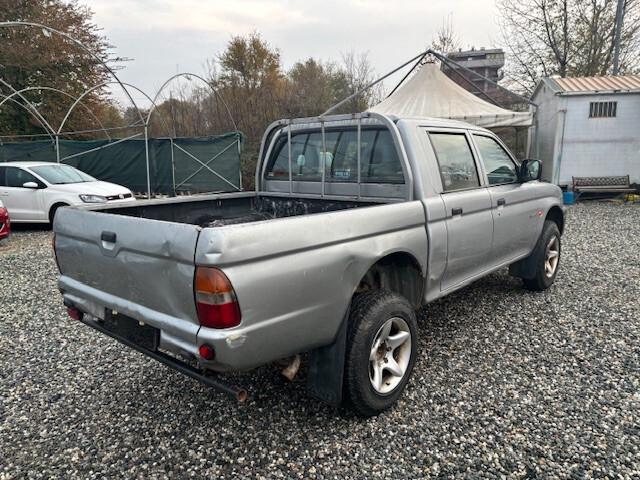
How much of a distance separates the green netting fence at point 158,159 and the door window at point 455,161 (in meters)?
10.4

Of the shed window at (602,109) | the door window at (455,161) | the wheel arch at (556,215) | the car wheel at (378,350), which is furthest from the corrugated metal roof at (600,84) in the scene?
the car wheel at (378,350)

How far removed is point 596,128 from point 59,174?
14.9m

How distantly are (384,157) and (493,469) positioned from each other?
222cm

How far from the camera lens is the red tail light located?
196 centimetres

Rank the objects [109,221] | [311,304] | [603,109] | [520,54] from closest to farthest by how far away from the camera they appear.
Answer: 1. [311,304]
2. [109,221]
3. [603,109]
4. [520,54]

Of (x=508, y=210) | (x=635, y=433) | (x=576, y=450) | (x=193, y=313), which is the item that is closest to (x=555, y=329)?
(x=508, y=210)

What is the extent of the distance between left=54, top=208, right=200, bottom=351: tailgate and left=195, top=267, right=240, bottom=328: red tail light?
64 mm

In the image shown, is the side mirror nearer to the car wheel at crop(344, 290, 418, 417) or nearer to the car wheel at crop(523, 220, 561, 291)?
the car wheel at crop(523, 220, 561, 291)

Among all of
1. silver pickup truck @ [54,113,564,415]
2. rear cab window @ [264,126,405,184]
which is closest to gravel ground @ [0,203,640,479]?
silver pickup truck @ [54,113,564,415]

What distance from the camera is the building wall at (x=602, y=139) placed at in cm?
1307

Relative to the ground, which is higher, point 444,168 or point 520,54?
point 520,54

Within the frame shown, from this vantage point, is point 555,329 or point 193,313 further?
point 555,329

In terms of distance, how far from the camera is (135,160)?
14.7 meters

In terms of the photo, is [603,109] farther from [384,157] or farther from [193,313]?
[193,313]
